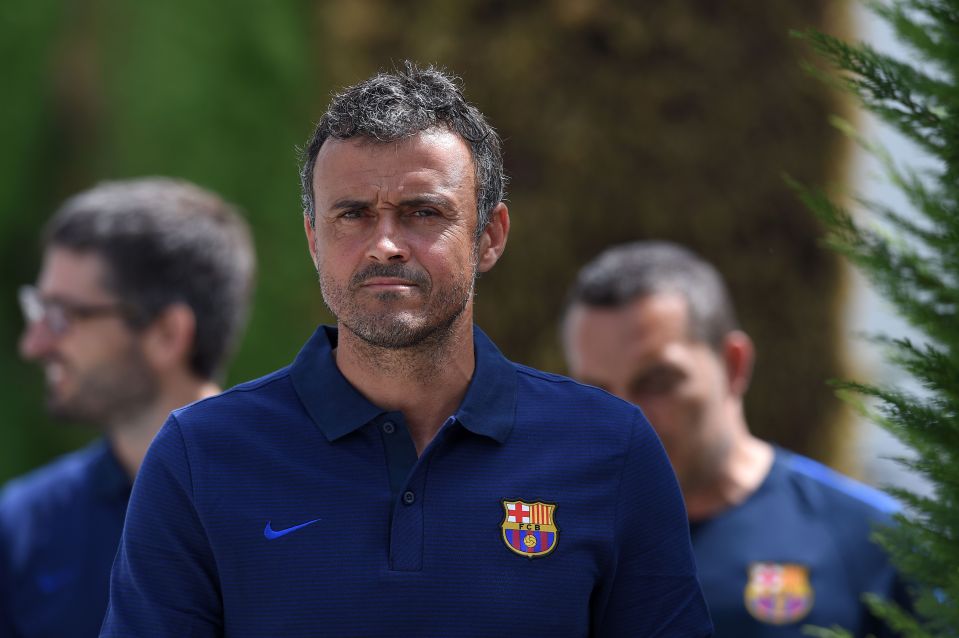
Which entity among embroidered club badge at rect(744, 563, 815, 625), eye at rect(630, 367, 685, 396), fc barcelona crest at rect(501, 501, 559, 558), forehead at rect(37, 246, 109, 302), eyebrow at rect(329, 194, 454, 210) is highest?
eyebrow at rect(329, 194, 454, 210)

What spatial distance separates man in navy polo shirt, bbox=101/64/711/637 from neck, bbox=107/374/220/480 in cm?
183

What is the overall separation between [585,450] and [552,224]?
4488 mm

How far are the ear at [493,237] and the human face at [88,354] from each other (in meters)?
1.96

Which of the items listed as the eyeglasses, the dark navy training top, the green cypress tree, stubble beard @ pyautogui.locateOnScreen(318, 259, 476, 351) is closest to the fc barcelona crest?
stubble beard @ pyautogui.locateOnScreen(318, 259, 476, 351)

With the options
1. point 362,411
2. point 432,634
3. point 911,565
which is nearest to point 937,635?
point 911,565

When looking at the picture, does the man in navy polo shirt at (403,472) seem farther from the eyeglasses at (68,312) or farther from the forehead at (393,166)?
the eyeglasses at (68,312)

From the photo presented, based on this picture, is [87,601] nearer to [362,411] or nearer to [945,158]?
[362,411]

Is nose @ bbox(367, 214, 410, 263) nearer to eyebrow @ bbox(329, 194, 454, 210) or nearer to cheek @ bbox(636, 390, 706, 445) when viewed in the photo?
eyebrow @ bbox(329, 194, 454, 210)

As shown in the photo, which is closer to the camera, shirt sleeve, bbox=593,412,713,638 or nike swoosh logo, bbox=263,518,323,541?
nike swoosh logo, bbox=263,518,323,541

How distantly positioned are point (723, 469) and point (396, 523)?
2.06 meters

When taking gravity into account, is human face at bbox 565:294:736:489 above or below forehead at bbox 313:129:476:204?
below

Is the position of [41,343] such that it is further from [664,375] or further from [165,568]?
[165,568]

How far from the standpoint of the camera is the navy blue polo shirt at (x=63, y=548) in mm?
3559

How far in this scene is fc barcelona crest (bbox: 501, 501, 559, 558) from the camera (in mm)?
1870
